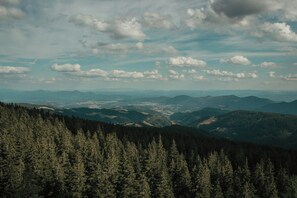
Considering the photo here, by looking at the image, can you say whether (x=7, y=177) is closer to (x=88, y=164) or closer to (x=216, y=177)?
(x=88, y=164)

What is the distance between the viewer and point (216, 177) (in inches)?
4779

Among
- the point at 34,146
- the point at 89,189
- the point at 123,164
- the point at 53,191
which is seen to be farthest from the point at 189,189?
the point at 34,146

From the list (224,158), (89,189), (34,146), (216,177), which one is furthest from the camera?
(224,158)

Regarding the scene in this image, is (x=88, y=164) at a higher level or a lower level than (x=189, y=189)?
higher

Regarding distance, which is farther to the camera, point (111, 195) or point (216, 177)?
point (216, 177)

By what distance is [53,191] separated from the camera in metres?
97.6

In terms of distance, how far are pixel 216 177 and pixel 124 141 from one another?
51.6 metres

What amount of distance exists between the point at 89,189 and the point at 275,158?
314 feet

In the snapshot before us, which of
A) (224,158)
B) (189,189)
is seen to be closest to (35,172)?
(189,189)

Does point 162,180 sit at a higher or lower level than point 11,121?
lower

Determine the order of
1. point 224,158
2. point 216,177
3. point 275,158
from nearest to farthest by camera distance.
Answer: point 216,177, point 224,158, point 275,158

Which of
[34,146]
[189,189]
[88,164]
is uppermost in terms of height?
[34,146]

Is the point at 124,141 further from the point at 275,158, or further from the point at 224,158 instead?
the point at 275,158

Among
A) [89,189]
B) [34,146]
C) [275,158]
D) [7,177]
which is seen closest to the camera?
[7,177]
